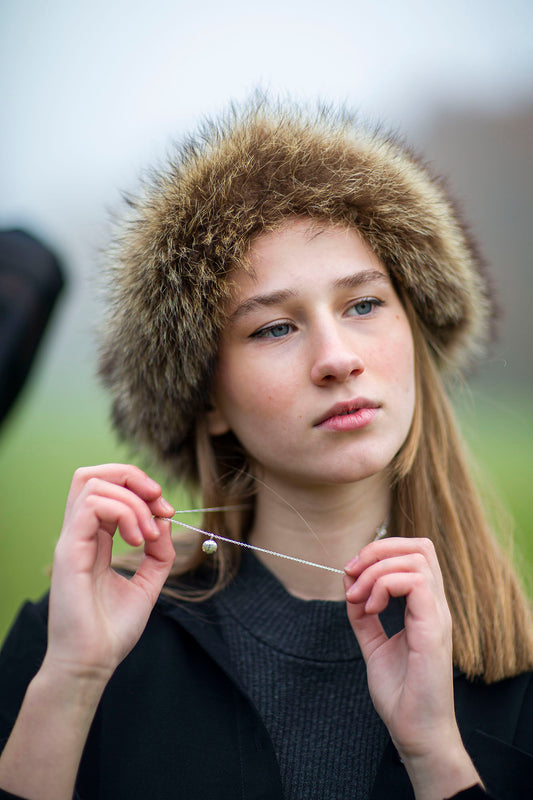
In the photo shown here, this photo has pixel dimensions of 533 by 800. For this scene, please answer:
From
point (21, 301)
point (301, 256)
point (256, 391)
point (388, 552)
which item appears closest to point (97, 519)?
point (256, 391)

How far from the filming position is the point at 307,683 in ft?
6.05

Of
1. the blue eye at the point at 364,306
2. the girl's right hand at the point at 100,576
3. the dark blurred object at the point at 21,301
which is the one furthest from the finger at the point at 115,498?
the dark blurred object at the point at 21,301

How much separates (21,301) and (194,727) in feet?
5.96

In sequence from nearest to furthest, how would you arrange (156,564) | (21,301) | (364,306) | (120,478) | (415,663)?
1. (415,663)
2. (120,478)
3. (156,564)
4. (364,306)
5. (21,301)

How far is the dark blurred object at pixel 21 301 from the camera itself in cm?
259

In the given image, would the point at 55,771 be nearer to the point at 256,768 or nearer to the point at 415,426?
the point at 256,768

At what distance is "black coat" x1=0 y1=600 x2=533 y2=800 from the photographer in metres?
1.60

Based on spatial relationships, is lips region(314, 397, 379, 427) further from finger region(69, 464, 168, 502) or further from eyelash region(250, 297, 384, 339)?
finger region(69, 464, 168, 502)

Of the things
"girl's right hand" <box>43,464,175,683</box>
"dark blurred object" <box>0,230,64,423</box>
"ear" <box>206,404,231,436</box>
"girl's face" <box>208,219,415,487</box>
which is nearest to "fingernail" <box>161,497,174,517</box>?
"girl's right hand" <box>43,464,175,683</box>

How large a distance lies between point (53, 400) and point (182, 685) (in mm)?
9877

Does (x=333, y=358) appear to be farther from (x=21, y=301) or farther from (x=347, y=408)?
(x=21, y=301)

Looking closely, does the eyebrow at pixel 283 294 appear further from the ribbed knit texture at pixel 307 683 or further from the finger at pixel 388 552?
the ribbed knit texture at pixel 307 683

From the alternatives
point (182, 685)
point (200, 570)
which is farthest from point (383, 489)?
point (182, 685)

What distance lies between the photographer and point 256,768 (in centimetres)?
164
